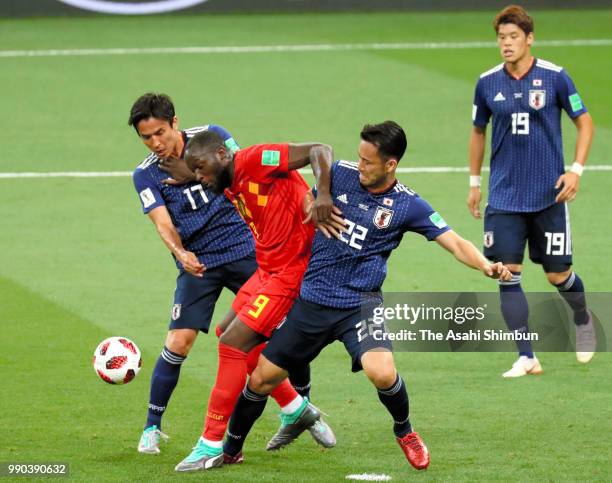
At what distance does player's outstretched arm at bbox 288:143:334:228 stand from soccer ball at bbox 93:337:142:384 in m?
1.59

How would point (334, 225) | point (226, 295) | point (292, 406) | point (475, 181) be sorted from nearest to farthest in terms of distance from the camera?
point (334, 225)
point (292, 406)
point (475, 181)
point (226, 295)

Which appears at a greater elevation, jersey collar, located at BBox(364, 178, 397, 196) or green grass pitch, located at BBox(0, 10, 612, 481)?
jersey collar, located at BBox(364, 178, 397, 196)

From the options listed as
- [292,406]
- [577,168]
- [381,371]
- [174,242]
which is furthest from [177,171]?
[577,168]

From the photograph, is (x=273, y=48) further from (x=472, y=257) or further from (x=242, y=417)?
(x=472, y=257)

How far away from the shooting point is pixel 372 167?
7.69 m

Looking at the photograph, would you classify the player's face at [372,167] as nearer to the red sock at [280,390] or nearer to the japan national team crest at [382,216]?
the japan national team crest at [382,216]

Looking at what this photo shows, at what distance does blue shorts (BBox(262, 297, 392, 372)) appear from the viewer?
781 centimetres

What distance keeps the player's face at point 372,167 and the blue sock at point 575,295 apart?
9.10 feet

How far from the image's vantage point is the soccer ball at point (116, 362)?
8.53 metres

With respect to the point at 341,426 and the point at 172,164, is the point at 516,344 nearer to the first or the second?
the point at 341,426

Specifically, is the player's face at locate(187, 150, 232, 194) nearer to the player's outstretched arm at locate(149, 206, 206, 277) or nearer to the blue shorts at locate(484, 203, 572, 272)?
the player's outstretched arm at locate(149, 206, 206, 277)

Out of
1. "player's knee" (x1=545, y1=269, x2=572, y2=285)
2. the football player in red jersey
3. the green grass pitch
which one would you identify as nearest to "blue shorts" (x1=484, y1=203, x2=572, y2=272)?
"player's knee" (x1=545, y1=269, x2=572, y2=285)

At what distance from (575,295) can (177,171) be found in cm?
339

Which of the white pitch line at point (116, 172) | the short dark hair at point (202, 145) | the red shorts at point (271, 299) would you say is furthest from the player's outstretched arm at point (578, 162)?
the white pitch line at point (116, 172)
